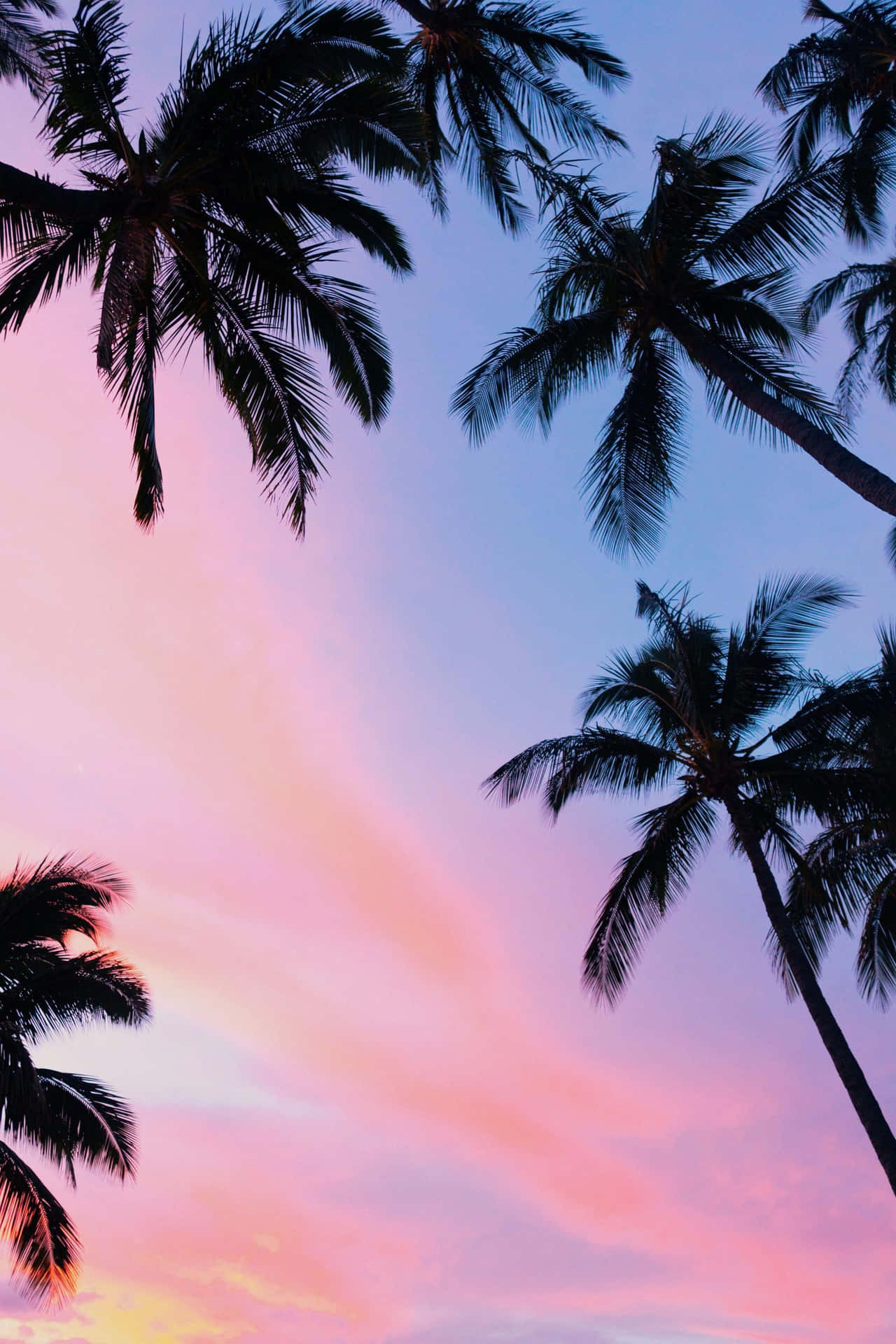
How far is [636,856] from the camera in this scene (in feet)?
57.0

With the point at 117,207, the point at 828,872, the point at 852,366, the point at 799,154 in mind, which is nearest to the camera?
the point at 117,207

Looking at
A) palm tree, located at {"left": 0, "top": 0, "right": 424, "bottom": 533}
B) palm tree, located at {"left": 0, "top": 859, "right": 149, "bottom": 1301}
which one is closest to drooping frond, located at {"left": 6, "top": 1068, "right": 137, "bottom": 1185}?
palm tree, located at {"left": 0, "top": 859, "right": 149, "bottom": 1301}

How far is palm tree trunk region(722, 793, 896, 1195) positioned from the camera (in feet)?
46.0

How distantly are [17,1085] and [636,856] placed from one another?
387 inches

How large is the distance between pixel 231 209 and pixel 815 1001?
12684mm

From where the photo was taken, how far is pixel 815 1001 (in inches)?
595

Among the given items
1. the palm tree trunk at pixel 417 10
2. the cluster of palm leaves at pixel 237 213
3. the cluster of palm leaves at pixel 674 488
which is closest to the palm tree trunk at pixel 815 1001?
the cluster of palm leaves at pixel 674 488

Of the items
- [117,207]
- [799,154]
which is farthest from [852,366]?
[117,207]

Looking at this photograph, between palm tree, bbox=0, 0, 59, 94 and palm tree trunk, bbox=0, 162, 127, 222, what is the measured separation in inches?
258

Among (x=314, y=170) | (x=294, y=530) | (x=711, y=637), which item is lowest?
(x=294, y=530)

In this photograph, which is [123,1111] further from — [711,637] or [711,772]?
[711,637]

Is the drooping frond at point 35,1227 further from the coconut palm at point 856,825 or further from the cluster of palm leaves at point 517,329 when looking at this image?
the coconut palm at point 856,825

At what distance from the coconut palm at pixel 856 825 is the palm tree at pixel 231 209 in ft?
31.1

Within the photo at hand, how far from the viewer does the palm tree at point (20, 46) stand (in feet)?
47.1
